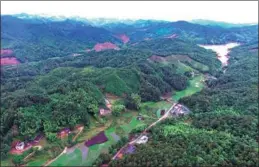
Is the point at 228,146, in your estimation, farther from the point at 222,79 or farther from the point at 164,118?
the point at 222,79

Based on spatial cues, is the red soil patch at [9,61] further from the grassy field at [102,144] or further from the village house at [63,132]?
the village house at [63,132]

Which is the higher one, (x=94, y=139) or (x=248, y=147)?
(x=248, y=147)

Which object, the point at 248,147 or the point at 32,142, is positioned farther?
the point at 32,142

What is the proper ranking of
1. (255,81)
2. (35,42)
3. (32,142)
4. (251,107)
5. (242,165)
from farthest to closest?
1. (35,42)
2. (255,81)
3. (251,107)
4. (32,142)
5. (242,165)

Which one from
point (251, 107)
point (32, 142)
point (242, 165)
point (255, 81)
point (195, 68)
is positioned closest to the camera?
point (242, 165)

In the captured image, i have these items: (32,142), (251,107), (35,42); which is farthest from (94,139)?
(35,42)

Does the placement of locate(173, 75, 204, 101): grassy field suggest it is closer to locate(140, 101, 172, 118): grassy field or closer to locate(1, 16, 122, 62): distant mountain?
locate(140, 101, 172, 118): grassy field

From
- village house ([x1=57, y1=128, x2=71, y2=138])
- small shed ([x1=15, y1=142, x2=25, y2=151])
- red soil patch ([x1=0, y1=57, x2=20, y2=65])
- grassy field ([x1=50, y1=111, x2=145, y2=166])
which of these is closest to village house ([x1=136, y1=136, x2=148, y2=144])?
grassy field ([x1=50, y1=111, x2=145, y2=166])

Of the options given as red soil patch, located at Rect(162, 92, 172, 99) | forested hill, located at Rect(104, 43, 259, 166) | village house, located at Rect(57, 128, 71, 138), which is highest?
forested hill, located at Rect(104, 43, 259, 166)
